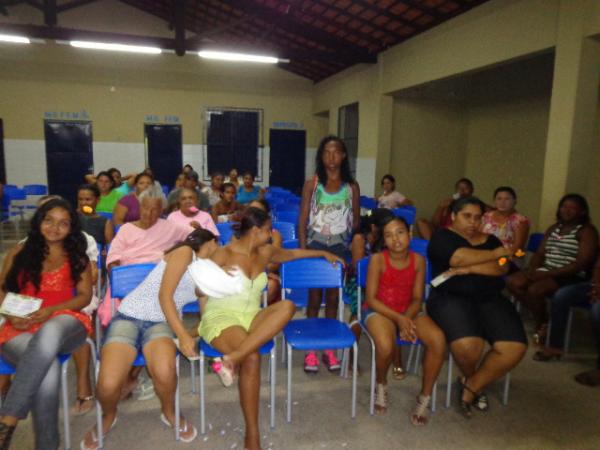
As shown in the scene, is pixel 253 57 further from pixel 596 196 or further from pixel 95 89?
Answer: pixel 596 196

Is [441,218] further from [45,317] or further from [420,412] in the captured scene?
[45,317]

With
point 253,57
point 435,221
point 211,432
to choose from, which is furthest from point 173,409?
point 253,57

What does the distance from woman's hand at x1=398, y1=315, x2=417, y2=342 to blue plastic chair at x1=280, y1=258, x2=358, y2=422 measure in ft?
0.95

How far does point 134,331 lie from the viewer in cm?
223

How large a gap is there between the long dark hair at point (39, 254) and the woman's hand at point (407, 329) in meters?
1.80

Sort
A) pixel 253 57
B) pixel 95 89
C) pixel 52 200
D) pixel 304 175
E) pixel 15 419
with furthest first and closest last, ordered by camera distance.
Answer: pixel 304 175, pixel 95 89, pixel 253 57, pixel 52 200, pixel 15 419

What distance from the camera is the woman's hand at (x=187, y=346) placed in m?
2.13

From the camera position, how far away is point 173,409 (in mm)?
2355

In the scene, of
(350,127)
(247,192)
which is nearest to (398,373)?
(247,192)

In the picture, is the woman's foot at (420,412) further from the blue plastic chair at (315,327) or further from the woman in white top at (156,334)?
the woman in white top at (156,334)

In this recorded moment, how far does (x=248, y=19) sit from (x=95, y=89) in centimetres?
406

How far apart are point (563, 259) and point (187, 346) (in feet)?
9.83

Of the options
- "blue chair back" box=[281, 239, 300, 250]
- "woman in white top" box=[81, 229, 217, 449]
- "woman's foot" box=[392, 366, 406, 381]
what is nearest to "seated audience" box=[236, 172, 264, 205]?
"blue chair back" box=[281, 239, 300, 250]

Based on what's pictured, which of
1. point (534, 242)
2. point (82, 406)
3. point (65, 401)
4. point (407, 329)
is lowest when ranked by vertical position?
point (82, 406)
